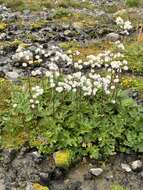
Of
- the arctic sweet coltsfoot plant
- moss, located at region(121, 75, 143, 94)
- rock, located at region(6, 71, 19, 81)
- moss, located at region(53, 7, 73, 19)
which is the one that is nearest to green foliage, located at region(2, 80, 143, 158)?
the arctic sweet coltsfoot plant

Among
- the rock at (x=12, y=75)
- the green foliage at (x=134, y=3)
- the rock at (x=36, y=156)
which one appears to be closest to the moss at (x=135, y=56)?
the rock at (x=12, y=75)

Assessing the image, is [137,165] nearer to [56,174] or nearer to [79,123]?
[79,123]

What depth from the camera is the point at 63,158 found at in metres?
10.4

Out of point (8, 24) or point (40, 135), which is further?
point (8, 24)

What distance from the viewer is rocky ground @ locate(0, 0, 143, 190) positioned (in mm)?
10242

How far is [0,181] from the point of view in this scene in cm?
998

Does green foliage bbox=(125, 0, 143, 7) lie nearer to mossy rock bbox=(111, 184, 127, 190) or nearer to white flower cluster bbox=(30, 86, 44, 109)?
white flower cluster bbox=(30, 86, 44, 109)

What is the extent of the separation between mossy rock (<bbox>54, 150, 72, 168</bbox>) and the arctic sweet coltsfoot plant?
17 centimetres

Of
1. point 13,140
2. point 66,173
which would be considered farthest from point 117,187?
point 13,140

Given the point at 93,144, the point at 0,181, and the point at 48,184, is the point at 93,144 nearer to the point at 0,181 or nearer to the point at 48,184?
the point at 48,184

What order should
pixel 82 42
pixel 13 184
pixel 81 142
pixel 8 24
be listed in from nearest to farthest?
pixel 13 184, pixel 81 142, pixel 82 42, pixel 8 24

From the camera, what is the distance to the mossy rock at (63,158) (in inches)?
409

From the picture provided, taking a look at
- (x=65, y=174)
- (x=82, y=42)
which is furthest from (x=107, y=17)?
(x=65, y=174)

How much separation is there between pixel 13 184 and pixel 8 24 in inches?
358
